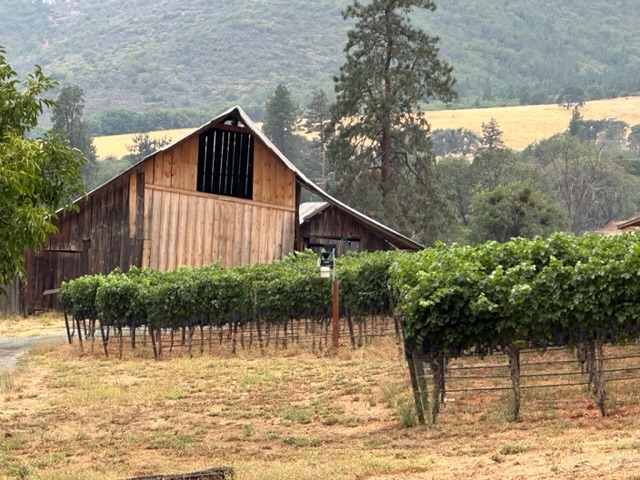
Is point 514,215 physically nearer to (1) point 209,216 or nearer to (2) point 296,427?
(1) point 209,216

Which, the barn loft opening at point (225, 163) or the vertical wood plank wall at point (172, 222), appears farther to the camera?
the barn loft opening at point (225, 163)

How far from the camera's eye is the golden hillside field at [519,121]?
174250mm

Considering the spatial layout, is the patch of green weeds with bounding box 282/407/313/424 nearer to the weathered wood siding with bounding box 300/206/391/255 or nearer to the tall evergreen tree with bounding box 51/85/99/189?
the weathered wood siding with bounding box 300/206/391/255

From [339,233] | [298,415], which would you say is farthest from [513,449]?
[339,233]

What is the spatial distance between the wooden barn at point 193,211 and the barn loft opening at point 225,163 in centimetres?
3

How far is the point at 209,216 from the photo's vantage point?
140 feet

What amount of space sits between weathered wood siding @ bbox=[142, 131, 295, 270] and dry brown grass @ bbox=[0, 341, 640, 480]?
13850mm

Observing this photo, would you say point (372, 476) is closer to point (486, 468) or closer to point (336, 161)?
point (486, 468)

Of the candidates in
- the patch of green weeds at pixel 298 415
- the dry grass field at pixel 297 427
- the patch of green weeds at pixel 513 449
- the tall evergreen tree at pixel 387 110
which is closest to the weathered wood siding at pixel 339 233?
the tall evergreen tree at pixel 387 110

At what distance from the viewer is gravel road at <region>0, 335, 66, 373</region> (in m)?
31.7

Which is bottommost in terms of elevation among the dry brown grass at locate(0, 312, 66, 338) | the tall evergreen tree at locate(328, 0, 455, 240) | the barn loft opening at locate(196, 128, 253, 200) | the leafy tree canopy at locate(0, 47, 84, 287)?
A: the dry brown grass at locate(0, 312, 66, 338)

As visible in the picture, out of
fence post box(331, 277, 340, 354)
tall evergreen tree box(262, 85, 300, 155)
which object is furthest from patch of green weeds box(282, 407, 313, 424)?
tall evergreen tree box(262, 85, 300, 155)

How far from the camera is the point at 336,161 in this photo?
6600 cm

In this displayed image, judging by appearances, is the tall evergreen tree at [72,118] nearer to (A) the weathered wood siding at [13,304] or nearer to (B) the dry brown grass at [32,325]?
(A) the weathered wood siding at [13,304]
